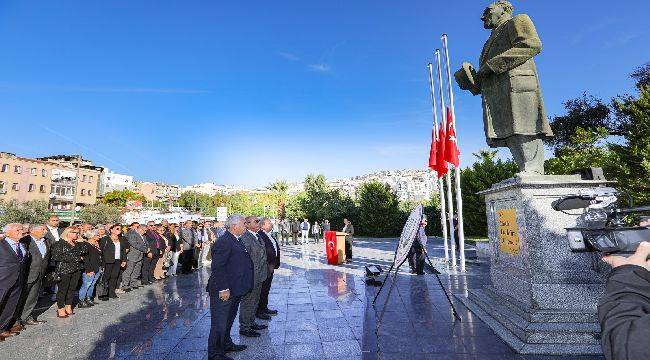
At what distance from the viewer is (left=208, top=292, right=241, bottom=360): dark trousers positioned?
443 centimetres

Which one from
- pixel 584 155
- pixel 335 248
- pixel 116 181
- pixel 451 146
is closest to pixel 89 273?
pixel 335 248

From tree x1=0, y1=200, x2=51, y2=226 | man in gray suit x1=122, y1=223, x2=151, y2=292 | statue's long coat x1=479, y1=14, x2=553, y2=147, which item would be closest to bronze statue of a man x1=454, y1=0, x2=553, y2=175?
statue's long coat x1=479, y1=14, x2=553, y2=147

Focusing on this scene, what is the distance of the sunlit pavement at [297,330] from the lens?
14.9 feet

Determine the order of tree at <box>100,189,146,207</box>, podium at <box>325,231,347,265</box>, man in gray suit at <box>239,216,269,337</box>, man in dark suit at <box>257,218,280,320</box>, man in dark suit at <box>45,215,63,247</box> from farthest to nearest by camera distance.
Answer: tree at <box>100,189,146,207</box>, podium at <box>325,231,347,265</box>, man in dark suit at <box>45,215,63,247</box>, man in dark suit at <box>257,218,280,320</box>, man in gray suit at <box>239,216,269,337</box>

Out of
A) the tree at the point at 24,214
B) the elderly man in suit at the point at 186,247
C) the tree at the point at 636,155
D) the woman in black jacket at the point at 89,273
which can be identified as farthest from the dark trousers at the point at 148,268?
the tree at the point at 24,214

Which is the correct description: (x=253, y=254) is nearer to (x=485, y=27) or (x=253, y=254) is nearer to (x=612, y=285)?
(x=612, y=285)

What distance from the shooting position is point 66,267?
7266mm

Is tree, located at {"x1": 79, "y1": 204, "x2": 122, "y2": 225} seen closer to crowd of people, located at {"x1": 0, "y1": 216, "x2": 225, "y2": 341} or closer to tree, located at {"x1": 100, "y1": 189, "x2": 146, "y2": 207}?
tree, located at {"x1": 100, "y1": 189, "x2": 146, "y2": 207}

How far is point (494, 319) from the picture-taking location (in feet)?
16.9

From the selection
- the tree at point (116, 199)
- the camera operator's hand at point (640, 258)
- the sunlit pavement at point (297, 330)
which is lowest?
the sunlit pavement at point (297, 330)

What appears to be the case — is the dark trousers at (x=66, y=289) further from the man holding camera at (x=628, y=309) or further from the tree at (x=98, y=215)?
the tree at (x=98, y=215)

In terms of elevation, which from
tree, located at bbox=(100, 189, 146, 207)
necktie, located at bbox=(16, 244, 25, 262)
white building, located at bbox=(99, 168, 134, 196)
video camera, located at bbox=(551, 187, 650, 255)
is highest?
white building, located at bbox=(99, 168, 134, 196)

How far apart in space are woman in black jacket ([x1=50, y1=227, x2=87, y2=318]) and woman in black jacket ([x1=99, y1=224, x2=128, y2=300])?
131 cm

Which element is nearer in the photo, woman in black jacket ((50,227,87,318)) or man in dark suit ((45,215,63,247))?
woman in black jacket ((50,227,87,318))
